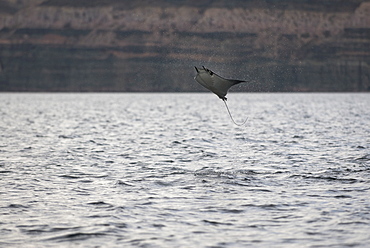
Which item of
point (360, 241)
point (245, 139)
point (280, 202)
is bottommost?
point (360, 241)

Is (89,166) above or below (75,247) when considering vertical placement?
above

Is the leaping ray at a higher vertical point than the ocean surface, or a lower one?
higher

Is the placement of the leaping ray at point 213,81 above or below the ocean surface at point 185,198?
above

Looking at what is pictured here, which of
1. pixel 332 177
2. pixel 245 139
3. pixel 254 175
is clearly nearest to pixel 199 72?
pixel 254 175

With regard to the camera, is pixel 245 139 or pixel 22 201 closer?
pixel 22 201

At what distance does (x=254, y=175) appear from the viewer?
2731 centimetres

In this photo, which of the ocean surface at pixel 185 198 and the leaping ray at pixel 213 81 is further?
the leaping ray at pixel 213 81

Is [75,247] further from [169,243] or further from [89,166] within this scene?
[89,166]

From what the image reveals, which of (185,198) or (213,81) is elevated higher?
(213,81)

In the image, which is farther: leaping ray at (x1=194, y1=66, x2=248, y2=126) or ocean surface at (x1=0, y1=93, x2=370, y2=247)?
leaping ray at (x1=194, y1=66, x2=248, y2=126)

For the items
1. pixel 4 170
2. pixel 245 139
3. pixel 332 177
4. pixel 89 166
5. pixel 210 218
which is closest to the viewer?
pixel 210 218

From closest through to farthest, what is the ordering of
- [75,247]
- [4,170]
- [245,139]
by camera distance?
1. [75,247]
2. [4,170]
3. [245,139]

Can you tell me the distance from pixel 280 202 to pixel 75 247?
8.15 metres

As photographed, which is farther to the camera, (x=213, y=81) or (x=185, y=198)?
(x=213, y=81)
